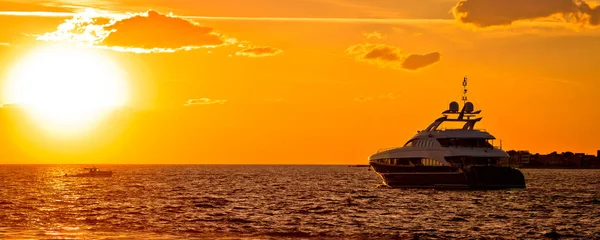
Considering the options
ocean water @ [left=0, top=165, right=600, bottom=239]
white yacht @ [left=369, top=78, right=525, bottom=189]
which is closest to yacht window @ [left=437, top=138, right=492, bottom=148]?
white yacht @ [left=369, top=78, right=525, bottom=189]

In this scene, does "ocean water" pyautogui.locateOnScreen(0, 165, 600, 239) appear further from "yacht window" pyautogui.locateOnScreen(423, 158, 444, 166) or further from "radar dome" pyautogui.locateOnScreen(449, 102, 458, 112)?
"radar dome" pyautogui.locateOnScreen(449, 102, 458, 112)

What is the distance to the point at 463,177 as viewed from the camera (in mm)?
108875

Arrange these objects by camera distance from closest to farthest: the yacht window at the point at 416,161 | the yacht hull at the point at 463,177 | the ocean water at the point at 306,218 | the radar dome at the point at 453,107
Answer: the ocean water at the point at 306,218 → the yacht hull at the point at 463,177 → the yacht window at the point at 416,161 → the radar dome at the point at 453,107

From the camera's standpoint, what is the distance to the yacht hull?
353 ft

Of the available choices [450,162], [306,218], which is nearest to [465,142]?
[450,162]

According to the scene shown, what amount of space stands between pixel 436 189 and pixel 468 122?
12.9 meters

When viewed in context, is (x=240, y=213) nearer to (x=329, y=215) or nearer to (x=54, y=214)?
(x=329, y=215)

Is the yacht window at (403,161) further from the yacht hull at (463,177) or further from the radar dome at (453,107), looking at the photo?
the radar dome at (453,107)

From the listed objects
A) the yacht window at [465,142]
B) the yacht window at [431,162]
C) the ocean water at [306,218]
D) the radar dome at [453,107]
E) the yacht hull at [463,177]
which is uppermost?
the radar dome at [453,107]

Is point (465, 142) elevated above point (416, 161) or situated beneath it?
elevated above

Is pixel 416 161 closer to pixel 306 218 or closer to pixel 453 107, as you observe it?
pixel 453 107

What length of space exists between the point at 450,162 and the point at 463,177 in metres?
3.11

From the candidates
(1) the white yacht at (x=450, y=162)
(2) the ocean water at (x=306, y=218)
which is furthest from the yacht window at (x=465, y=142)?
(2) the ocean water at (x=306, y=218)

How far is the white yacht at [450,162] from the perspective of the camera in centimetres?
10869
